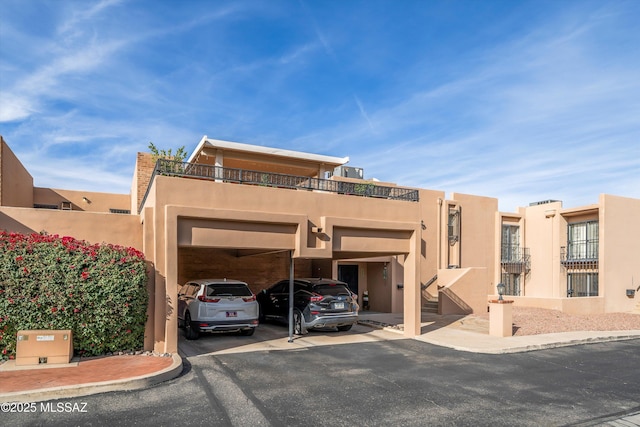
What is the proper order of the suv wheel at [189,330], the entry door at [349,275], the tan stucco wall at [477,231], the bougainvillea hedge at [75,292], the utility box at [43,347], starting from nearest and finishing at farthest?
1. the utility box at [43,347]
2. the bougainvillea hedge at [75,292]
3. the suv wheel at [189,330]
4. the entry door at [349,275]
5. the tan stucco wall at [477,231]

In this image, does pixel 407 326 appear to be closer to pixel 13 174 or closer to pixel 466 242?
pixel 466 242

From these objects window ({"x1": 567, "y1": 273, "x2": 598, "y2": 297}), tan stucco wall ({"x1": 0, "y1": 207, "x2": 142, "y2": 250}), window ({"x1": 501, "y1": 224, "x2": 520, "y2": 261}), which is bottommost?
window ({"x1": 567, "y1": 273, "x2": 598, "y2": 297})

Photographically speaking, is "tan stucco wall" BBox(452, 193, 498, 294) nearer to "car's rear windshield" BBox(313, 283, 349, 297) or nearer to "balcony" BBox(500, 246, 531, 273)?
"balcony" BBox(500, 246, 531, 273)

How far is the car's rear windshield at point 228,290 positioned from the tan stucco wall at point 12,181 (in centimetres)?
858

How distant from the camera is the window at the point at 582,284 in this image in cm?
2361

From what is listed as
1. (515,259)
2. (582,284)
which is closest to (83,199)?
(515,259)

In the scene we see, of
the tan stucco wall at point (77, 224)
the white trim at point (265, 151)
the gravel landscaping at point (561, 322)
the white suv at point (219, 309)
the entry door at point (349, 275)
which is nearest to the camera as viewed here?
the tan stucco wall at point (77, 224)

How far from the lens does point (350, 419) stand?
6.11m

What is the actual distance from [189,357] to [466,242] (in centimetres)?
1753

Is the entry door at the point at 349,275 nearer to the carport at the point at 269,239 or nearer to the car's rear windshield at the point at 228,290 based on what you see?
the carport at the point at 269,239

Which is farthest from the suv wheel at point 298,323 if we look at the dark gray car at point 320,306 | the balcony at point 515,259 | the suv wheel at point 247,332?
the balcony at point 515,259

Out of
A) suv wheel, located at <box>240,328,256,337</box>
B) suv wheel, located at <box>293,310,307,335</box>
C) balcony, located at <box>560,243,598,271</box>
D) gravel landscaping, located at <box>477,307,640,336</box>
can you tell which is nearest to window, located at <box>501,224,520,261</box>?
balcony, located at <box>560,243,598,271</box>

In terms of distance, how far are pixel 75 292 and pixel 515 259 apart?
77.6 ft

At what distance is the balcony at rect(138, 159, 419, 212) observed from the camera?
35.0 ft
